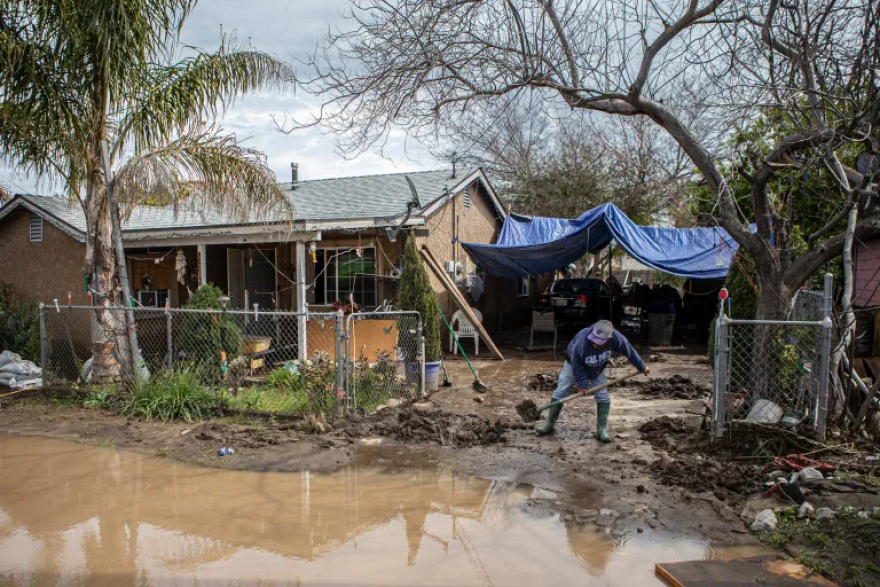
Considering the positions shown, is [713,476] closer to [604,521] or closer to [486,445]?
[604,521]

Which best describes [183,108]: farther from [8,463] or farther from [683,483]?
[683,483]

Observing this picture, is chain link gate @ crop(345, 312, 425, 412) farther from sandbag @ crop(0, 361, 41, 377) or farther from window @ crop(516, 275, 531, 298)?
window @ crop(516, 275, 531, 298)

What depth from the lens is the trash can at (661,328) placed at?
547 inches

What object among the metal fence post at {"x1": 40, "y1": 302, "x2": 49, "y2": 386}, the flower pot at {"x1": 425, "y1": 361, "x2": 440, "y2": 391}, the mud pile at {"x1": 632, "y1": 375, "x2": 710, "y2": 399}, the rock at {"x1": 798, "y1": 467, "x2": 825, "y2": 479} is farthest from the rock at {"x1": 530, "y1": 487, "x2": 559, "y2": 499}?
the metal fence post at {"x1": 40, "y1": 302, "x2": 49, "y2": 386}

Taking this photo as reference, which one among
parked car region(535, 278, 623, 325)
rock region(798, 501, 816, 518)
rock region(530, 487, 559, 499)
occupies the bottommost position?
rock region(530, 487, 559, 499)

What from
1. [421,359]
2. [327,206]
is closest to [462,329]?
[327,206]

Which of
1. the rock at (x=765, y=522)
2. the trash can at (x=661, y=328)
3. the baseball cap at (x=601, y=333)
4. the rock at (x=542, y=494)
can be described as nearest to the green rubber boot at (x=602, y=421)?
the baseball cap at (x=601, y=333)

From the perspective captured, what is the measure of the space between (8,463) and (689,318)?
49.3ft

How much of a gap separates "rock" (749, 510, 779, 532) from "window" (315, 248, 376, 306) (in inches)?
352

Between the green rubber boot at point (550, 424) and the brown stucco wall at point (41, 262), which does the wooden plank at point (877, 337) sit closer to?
the green rubber boot at point (550, 424)

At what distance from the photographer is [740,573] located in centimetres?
361

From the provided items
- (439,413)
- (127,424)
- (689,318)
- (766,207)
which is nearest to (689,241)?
(689,318)

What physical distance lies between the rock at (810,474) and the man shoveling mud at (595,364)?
184cm

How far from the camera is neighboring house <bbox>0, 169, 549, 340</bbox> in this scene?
37.2 ft
